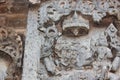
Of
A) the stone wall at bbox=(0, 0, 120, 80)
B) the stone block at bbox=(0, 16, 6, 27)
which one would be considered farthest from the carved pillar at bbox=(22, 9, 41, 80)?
the stone block at bbox=(0, 16, 6, 27)

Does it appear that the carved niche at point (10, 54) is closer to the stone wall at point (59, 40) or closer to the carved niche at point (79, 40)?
the stone wall at point (59, 40)

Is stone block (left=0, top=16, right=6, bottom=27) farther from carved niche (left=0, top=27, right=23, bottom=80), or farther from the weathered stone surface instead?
the weathered stone surface

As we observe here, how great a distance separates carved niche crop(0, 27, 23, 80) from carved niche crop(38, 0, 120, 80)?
19 cm

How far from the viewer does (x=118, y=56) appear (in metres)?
4.08

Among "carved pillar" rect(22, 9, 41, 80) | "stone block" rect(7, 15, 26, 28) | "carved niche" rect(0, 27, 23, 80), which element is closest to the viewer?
"carved pillar" rect(22, 9, 41, 80)

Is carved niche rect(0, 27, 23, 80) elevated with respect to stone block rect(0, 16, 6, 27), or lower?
lower

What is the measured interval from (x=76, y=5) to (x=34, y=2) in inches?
13.7

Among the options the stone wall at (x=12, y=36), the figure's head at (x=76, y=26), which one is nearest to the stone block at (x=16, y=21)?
the stone wall at (x=12, y=36)

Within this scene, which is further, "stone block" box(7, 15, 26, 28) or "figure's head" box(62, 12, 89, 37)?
"stone block" box(7, 15, 26, 28)

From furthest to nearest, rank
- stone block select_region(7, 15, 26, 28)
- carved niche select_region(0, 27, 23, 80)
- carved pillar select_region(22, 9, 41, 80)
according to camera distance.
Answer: stone block select_region(7, 15, 26, 28), carved niche select_region(0, 27, 23, 80), carved pillar select_region(22, 9, 41, 80)

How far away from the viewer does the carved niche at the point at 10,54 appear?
164 inches

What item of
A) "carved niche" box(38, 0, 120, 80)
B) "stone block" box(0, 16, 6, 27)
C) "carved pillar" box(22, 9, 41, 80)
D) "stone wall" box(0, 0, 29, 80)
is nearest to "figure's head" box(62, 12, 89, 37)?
"carved niche" box(38, 0, 120, 80)

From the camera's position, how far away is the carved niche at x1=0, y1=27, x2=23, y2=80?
416 cm

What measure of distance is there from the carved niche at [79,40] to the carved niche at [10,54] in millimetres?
192
